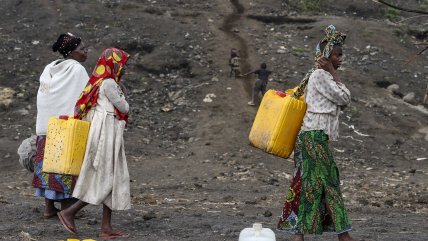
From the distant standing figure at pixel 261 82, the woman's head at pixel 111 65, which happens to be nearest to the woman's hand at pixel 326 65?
the woman's head at pixel 111 65

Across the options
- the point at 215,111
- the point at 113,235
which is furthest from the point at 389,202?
the point at 215,111

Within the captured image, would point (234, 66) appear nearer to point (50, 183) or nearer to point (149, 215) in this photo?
point (149, 215)

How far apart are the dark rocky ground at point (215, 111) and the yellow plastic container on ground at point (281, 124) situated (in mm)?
868

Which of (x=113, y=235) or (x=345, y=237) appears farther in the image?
(x=113, y=235)

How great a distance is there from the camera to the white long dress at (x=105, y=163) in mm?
5785

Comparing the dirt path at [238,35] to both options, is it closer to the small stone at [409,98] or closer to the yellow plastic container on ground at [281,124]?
the small stone at [409,98]

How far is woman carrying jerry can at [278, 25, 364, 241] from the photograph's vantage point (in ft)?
17.8

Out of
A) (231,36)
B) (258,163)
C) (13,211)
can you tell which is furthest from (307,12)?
(13,211)

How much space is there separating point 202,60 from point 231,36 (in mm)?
1890

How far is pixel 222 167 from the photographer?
11.0 metres

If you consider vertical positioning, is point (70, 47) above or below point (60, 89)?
above

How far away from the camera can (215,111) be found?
13.4m

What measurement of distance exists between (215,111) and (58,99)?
696cm

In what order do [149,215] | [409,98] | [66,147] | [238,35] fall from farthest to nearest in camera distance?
[238,35]
[409,98]
[149,215]
[66,147]
